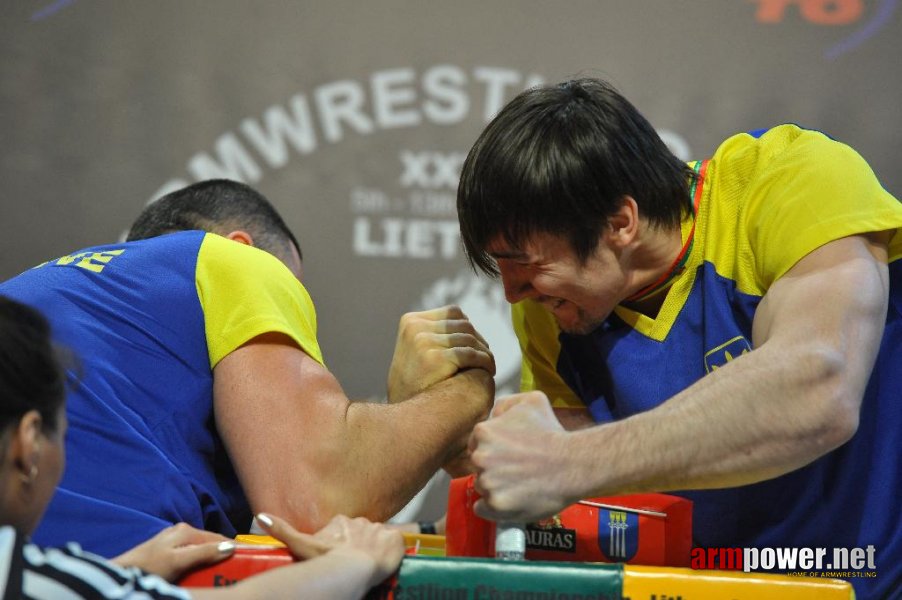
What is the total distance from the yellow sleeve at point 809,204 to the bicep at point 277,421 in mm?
526

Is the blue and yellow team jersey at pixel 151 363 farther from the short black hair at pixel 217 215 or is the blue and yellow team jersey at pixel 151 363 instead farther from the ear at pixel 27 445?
the short black hair at pixel 217 215

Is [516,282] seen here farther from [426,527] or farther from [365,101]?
[365,101]

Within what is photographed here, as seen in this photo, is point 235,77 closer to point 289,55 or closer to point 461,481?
point 289,55

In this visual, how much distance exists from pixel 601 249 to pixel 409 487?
392 millimetres

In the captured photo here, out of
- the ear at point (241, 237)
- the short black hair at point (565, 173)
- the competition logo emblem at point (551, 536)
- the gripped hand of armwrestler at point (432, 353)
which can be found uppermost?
the short black hair at point (565, 173)

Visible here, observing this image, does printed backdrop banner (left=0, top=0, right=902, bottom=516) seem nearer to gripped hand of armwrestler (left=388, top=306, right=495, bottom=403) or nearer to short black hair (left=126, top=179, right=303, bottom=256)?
short black hair (left=126, top=179, right=303, bottom=256)

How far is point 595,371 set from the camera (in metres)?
1.45

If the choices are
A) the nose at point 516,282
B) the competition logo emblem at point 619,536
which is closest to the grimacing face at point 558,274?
the nose at point 516,282

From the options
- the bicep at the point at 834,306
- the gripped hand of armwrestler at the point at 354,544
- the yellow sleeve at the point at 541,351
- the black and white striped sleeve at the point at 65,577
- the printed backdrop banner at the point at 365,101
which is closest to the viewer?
the black and white striped sleeve at the point at 65,577

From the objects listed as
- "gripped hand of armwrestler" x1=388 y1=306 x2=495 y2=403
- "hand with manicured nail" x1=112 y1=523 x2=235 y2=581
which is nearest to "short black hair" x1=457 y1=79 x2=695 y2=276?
"gripped hand of armwrestler" x1=388 y1=306 x2=495 y2=403

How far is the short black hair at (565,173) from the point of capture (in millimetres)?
1278

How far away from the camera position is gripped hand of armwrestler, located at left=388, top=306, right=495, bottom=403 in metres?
1.35

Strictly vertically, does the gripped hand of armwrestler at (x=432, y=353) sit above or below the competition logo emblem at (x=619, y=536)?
above
